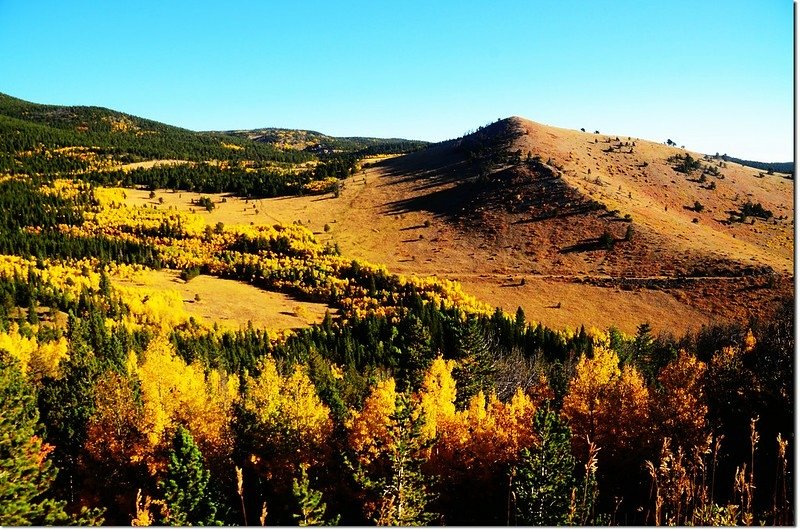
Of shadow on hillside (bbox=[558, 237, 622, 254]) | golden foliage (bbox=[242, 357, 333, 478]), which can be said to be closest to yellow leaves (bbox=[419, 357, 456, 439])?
golden foliage (bbox=[242, 357, 333, 478])

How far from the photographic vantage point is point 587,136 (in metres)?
148

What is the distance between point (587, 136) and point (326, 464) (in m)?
145

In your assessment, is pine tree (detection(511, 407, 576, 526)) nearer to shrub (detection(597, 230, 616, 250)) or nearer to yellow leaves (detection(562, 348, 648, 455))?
yellow leaves (detection(562, 348, 648, 455))

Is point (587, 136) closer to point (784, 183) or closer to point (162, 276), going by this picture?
point (784, 183)

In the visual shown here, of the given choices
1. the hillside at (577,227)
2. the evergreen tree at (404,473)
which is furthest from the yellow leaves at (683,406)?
the hillside at (577,227)

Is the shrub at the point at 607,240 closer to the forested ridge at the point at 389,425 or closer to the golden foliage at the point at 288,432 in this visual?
the forested ridge at the point at 389,425

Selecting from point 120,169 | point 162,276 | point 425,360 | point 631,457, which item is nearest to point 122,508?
point 425,360

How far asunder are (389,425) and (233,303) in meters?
64.0

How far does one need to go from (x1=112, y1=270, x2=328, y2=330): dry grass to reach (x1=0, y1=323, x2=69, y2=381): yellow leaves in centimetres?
2296

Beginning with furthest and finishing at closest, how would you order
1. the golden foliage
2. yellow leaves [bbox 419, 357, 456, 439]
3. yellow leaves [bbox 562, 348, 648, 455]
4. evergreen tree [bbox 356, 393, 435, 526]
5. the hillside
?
the hillside < the golden foliage < yellow leaves [bbox 419, 357, 456, 439] < yellow leaves [bbox 562, 348, 648, 455] < evergreen tree [bbox 356, 393, 435, 526]

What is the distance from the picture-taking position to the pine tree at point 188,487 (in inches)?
852

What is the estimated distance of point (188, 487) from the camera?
22.2m

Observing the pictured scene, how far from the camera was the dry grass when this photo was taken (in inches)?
2913

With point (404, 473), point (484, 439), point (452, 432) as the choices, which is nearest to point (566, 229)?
point (452, 432)
